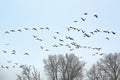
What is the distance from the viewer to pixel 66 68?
64.6 meters

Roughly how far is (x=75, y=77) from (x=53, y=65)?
16.6 feet

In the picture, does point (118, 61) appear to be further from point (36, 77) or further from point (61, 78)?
point (36, 77)

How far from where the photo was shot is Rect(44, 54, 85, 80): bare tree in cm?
6369

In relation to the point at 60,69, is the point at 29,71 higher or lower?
higher

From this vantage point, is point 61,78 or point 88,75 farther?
point 88,75

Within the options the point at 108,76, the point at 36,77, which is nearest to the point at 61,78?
the point at 108,76

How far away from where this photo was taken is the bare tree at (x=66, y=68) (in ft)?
209

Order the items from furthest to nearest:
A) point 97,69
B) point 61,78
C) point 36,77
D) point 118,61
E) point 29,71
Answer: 1. point 97,69
2. point 118,61
3. point 61,78
4. point 29,71
5. point 36,77

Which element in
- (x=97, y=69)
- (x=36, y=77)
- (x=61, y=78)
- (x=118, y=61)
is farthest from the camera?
(x=97, y=69)

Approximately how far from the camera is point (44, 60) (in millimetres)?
67000

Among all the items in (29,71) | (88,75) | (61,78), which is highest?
(29,71)

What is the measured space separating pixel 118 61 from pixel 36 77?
26178 mm

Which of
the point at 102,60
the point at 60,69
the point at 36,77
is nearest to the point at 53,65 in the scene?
the point at 60,69

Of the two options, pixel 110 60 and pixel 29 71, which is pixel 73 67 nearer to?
pixel 110 60
